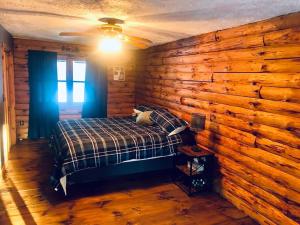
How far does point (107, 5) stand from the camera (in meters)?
2.20

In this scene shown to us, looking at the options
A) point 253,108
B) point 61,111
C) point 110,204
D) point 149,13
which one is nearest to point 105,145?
point 110,204

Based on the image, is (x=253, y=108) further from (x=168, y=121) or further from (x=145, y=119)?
(x=145, y=119)

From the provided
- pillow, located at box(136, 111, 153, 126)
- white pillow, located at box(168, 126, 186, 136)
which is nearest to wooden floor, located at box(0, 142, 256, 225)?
white pillow, located at box(168, 126, 186, 136)

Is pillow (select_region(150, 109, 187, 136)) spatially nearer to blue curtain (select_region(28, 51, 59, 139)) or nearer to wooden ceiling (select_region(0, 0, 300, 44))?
wooden ceiling (select_region(0, 0, 300, 44))

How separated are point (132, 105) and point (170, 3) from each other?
399 centimetres

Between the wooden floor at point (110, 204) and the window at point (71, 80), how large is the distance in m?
2.24

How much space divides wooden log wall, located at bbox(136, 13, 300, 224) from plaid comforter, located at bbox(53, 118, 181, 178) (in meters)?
0.64

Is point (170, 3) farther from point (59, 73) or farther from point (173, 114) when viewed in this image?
point (59, 73)

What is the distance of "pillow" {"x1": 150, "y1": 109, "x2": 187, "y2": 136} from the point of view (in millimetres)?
3662

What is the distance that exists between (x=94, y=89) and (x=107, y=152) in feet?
8.88

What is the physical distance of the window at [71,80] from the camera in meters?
5.37

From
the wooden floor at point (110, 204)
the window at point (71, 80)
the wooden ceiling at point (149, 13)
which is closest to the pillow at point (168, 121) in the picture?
the wooden floor at point (110, 204)

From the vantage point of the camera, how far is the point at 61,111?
5.41 metres

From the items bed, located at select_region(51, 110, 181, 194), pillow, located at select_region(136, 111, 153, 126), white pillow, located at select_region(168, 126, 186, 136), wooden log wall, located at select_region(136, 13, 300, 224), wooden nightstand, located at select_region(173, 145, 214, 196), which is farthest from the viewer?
pillow, located at select_region(136, 111, 153, 126)
